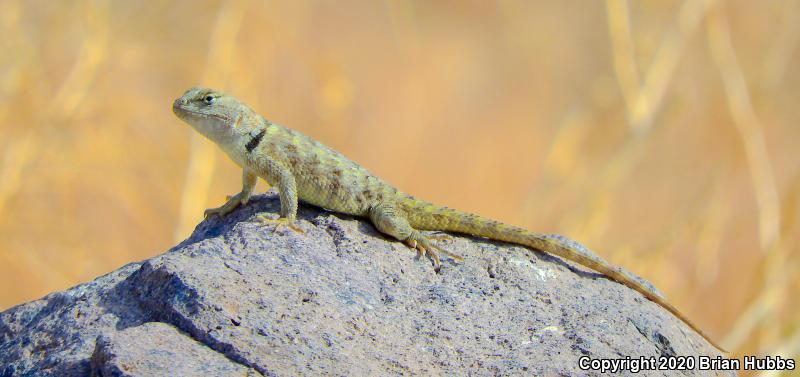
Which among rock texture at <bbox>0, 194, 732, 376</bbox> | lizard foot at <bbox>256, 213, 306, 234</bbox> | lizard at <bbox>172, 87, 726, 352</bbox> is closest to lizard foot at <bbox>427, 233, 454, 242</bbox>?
lizard at <bbox>172, 87, 726, 352</bbox>

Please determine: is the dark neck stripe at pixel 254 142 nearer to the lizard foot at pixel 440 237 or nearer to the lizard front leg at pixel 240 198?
the lizard front leg at pixel 240 198

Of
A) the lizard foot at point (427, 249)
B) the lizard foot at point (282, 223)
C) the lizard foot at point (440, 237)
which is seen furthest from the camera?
the lizard foot at point (440, 237)

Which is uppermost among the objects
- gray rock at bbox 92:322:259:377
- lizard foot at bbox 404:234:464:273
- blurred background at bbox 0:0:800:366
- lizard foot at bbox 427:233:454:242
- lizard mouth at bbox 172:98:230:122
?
blurred background at bbox 0:0:800:366

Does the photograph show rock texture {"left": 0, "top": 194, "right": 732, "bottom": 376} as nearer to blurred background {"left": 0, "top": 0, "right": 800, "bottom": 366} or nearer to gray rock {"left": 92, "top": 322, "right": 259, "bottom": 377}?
gray rock {"left": 92, "top": 322, "right": 259, "bottom": 377}

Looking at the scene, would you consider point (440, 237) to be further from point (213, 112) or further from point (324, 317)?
point (213, 112)

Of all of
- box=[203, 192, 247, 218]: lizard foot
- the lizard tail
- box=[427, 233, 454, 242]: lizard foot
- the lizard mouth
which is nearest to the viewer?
the lizard tail

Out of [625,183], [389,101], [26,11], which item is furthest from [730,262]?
[26,11]

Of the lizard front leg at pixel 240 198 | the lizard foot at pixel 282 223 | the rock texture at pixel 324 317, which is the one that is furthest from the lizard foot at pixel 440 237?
the lizard front leg at pixel 240 198
